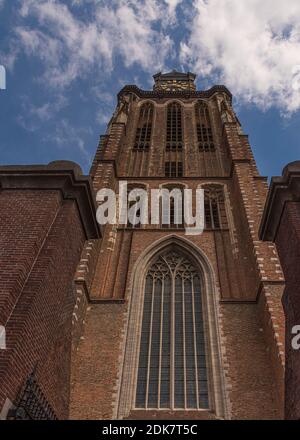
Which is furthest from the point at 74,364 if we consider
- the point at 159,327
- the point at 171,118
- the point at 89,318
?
the point at 171,118

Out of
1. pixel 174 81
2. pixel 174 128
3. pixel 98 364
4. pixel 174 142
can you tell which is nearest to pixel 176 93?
pixel 174 128

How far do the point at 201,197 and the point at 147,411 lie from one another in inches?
450

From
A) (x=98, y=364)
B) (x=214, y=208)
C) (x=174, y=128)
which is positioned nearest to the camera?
(x=98, y=364)

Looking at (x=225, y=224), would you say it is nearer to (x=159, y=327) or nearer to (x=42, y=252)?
(x=159, y=327)

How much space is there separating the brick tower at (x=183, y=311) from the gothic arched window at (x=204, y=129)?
123 inches

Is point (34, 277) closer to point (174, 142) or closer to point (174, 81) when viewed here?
point (174, 142)

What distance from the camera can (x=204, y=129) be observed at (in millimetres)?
28469

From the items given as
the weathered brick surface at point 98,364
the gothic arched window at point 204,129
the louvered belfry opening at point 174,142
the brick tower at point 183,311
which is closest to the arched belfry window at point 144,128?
the louvered belfry opening at point 174,142

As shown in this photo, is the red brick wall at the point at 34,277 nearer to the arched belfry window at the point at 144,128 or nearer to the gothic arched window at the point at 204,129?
the arched belfry window at the point at 144,128

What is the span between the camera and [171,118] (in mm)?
30266

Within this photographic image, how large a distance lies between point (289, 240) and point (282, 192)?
95 centimetres

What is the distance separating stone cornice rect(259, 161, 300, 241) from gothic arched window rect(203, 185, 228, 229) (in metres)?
10.5

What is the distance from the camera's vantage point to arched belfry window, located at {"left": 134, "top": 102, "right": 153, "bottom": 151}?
26.5m
